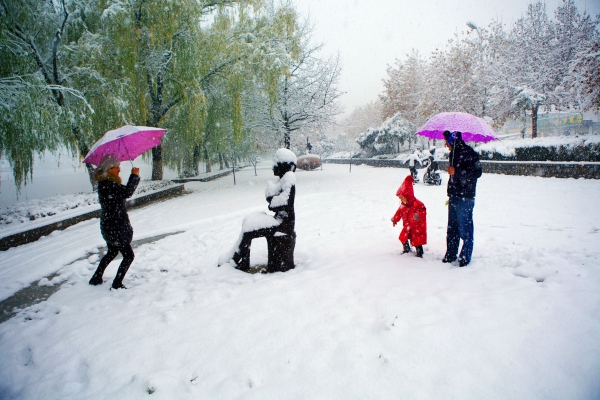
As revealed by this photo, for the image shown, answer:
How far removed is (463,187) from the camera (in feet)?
12.4

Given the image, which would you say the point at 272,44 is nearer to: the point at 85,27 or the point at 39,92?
the point at 85,27

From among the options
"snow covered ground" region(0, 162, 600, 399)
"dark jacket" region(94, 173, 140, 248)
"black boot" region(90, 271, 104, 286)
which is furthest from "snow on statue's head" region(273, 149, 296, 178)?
"black boot" region(90, 271, 104, 286)

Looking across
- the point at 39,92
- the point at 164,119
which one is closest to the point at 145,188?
the point at 164,119

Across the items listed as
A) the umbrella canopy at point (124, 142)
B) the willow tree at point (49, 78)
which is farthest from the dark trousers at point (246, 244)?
the willow tree at point (49, 78)

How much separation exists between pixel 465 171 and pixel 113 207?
444 cm

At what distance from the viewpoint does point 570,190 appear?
895cm

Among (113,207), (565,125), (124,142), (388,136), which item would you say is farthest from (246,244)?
(565,125)

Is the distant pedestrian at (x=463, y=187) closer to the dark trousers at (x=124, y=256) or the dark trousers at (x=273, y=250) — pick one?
the dark trousers at (x=273, y=250)

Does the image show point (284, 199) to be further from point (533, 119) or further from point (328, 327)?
point (533, 119)

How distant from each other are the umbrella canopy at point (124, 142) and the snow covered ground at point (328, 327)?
5.89ft

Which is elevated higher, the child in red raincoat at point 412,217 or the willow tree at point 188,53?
the willow tree at point 188,53

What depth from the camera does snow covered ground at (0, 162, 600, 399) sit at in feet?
6.77

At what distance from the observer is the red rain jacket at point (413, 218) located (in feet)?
13.9

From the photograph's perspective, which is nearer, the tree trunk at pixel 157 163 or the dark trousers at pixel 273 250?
the dark trousers at pixel 273 250
